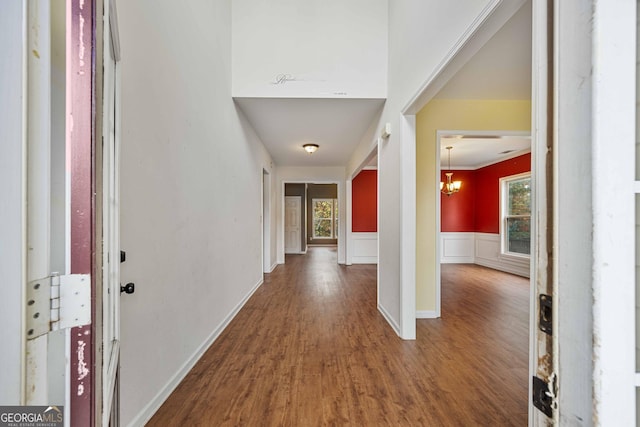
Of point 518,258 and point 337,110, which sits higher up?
point 337,110

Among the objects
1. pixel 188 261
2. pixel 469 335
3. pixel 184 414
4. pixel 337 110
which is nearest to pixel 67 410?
pixel 184 414

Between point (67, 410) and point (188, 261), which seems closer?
point (67, 410)

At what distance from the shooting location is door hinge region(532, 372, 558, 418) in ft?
1.76

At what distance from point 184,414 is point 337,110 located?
129 inches

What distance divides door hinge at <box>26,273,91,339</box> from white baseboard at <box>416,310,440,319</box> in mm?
3278

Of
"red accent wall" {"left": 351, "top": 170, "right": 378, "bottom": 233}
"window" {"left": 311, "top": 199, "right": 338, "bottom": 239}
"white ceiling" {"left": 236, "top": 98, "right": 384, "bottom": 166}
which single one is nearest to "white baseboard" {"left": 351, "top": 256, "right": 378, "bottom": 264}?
"red accent wall" {"left": 351, "top": 170, "right": 378, "bottom": 233}

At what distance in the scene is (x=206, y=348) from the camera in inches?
92.9

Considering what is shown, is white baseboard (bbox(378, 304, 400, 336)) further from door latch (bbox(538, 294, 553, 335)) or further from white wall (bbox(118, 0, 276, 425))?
door latch (bbox(538, 294, 553, 335))

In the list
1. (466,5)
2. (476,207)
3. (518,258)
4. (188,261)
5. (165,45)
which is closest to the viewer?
(466,5)

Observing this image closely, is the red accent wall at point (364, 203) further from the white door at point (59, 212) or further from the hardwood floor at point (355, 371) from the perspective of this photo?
the white door at point (59, 212)

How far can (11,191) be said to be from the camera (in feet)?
1.58

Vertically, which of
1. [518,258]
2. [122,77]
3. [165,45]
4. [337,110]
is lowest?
[518,258]

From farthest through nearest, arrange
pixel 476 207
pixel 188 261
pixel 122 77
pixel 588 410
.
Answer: pixel 476 207, pixel 188 261, pixel 122 77, pixel 588 410

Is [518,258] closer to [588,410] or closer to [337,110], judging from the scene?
[337,110]
